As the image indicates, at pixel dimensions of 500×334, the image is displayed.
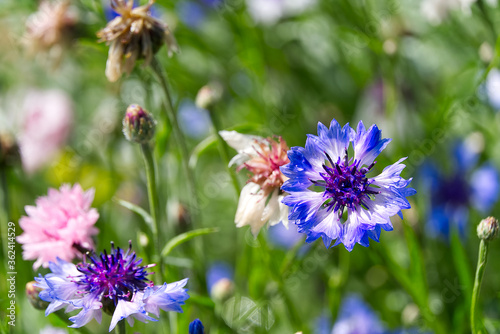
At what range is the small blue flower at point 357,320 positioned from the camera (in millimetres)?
973

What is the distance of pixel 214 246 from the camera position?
130 centimetres

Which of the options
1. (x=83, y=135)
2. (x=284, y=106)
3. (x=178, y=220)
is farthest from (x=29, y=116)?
(x=178, y=220)

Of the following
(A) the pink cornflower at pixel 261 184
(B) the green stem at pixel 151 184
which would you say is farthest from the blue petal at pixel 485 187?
(B) the green stem at pixel 151 184

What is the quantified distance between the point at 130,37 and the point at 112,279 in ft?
0.91

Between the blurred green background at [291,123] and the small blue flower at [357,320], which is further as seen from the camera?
the small blue flower at [357,320]

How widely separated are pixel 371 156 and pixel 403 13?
86cm

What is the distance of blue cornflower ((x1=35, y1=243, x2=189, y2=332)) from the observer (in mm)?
531

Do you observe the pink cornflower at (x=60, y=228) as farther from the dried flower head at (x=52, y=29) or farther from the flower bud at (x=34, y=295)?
the dried flower head at (x=52, y=29)

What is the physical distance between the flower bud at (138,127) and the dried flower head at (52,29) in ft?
1.70

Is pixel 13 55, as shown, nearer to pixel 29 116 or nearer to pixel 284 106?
pixel 29 116

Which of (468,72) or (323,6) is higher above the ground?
(323,6)

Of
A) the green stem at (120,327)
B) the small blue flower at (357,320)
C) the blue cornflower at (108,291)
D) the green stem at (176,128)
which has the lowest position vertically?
the green stem at (120,327)

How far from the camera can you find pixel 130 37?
69cm

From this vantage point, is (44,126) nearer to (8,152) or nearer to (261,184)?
(8,152)
